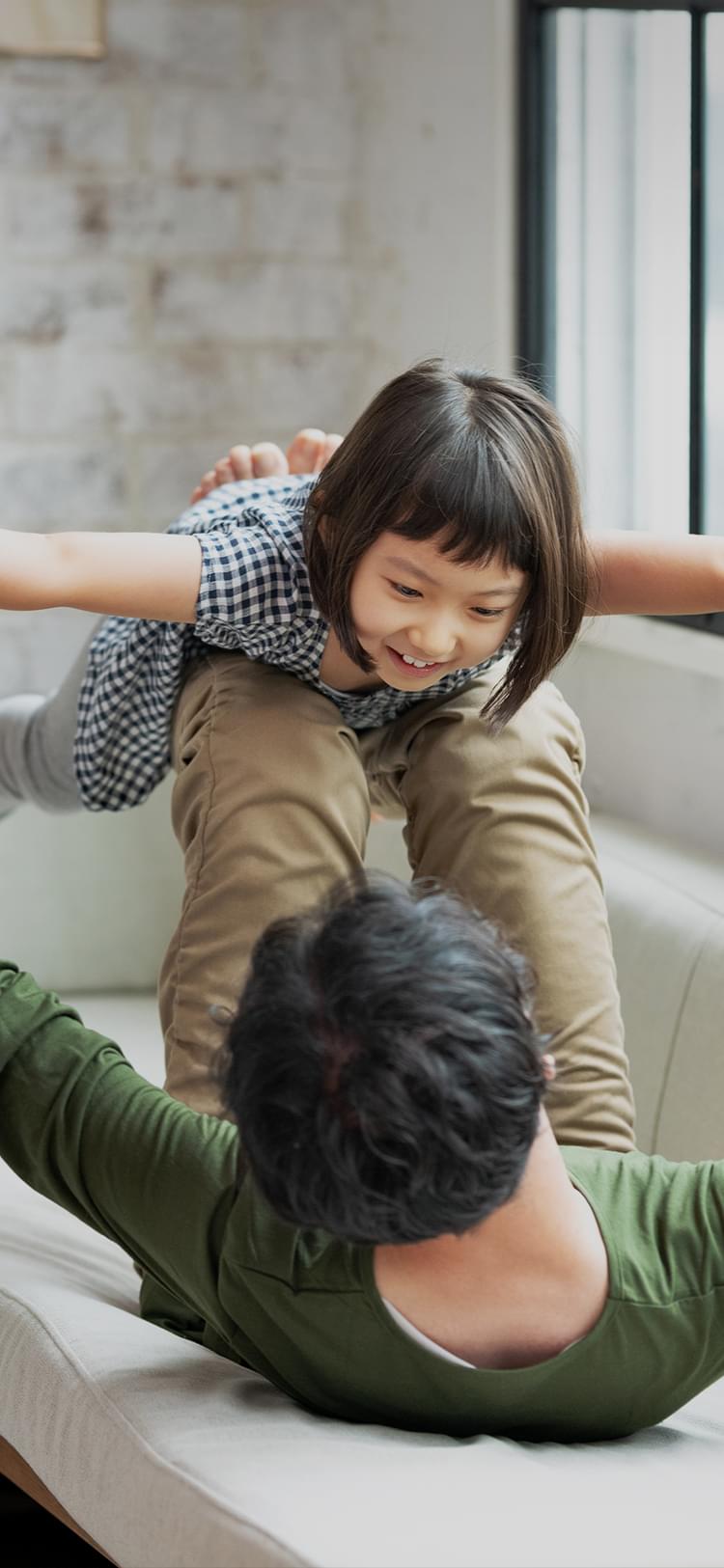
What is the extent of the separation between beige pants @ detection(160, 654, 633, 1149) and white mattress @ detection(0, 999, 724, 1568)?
0.25m

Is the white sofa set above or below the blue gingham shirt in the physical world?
below

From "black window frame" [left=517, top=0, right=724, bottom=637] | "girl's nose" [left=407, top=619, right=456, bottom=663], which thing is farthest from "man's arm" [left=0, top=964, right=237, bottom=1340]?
"black window frame" [left=517, top=0, right=724, bottom=637]

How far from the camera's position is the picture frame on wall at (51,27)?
2941 millimetres

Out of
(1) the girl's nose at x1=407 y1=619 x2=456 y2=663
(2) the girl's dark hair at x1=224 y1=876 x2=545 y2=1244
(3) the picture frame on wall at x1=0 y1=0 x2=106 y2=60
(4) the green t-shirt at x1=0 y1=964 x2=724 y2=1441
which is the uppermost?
(3) the picture frame on wall at x1=0 y1=0 x2=106 y2=60

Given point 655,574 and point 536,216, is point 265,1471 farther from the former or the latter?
point 536,216

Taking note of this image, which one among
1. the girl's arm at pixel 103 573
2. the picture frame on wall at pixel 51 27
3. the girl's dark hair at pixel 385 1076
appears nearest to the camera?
the girl's dark hair at pixel 385 1076

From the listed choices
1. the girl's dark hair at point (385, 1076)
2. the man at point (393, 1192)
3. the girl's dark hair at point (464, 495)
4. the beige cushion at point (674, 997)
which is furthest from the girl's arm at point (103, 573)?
the beige cushion at point (674, 997)

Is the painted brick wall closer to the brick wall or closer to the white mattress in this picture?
the brick wall

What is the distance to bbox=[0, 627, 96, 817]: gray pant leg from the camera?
2.02 meters

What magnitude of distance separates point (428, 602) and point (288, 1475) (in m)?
0.71

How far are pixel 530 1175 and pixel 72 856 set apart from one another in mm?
1706

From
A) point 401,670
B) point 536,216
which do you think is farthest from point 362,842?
point 536,216

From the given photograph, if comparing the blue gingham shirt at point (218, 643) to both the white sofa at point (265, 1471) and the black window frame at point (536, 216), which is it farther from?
the black window frame at point (536, 216)

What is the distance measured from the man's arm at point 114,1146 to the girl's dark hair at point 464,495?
0.49 metres
